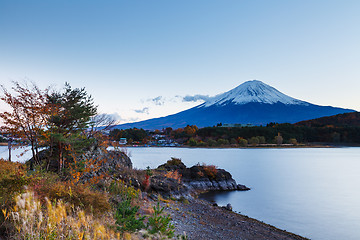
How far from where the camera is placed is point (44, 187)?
21.1ft

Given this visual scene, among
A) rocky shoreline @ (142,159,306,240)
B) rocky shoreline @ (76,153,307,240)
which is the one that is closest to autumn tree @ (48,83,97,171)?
rocky shoreline @ (76,153,307,240)

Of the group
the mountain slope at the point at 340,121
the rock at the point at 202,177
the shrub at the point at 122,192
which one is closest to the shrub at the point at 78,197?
the shrub at the point at 122,192

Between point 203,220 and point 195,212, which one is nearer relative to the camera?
point 203,220

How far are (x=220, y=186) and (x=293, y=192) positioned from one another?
9562mm

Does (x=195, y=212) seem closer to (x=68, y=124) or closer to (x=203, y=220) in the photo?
(x=203, y=220)

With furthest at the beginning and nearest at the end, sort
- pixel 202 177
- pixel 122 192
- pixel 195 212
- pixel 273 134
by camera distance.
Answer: pixel 273 134 → pixel 202 177 → pixel 195 212 → pixel 122 192

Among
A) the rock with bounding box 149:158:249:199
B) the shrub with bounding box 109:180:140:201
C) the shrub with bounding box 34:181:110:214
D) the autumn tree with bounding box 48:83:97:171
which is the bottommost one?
the rock with bounding box 149:158:249:199

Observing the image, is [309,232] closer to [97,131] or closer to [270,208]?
[270,208]

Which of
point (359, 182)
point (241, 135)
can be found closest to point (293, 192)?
point (359, 182)

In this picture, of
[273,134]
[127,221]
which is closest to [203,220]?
[127,221]

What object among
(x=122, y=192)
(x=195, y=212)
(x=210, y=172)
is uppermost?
(x=122, y=192)

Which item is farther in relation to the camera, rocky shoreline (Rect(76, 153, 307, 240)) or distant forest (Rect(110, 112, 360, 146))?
distant forest (Rect(110, 112, 360, 146))

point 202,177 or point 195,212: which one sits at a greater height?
point 195,212

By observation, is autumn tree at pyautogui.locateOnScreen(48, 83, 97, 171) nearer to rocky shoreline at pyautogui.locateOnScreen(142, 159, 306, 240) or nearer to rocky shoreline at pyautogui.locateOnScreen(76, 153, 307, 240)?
rocky shoreline at pyautogui.locateOnScreen(76, 153, 307, 240)
